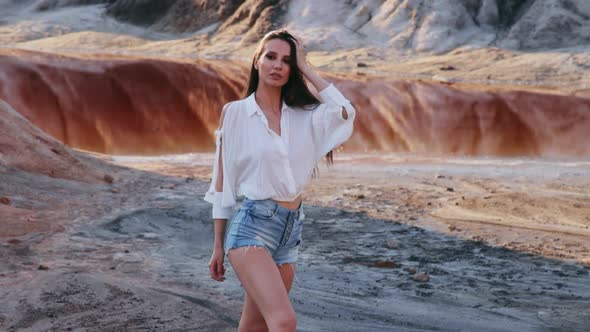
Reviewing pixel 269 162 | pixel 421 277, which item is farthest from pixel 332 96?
pixel 421 277

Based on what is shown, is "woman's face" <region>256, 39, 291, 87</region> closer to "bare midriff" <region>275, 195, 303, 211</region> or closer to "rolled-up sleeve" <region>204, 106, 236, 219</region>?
"rolled-up sleeve" <region>204, 106, 236, 219</region>

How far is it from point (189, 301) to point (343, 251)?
112 inches

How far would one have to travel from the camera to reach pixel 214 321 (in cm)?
546

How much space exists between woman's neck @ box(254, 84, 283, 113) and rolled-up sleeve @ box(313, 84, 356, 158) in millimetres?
160

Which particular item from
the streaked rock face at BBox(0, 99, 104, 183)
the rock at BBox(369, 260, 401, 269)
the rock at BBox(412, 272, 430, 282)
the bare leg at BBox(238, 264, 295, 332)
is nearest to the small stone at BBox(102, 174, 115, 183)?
the streaked rock face at BBox(0, 99, 104, 183)

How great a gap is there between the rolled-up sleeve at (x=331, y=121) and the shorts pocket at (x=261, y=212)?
0.37 metres

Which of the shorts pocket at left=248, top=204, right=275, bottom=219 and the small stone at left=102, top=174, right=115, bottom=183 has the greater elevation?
the shorts pocket at left=248, top=204, right=275, bottom=219

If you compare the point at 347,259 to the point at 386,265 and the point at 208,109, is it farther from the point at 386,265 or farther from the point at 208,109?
the point at 208,109

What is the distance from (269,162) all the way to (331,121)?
328 mm

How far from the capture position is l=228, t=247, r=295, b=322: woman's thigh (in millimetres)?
3223

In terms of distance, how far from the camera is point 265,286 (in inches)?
128

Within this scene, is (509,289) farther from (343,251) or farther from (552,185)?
(552,185)

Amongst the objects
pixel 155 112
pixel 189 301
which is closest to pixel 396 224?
pixel 189 301

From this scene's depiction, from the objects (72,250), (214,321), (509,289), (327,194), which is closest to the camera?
(214,321)
